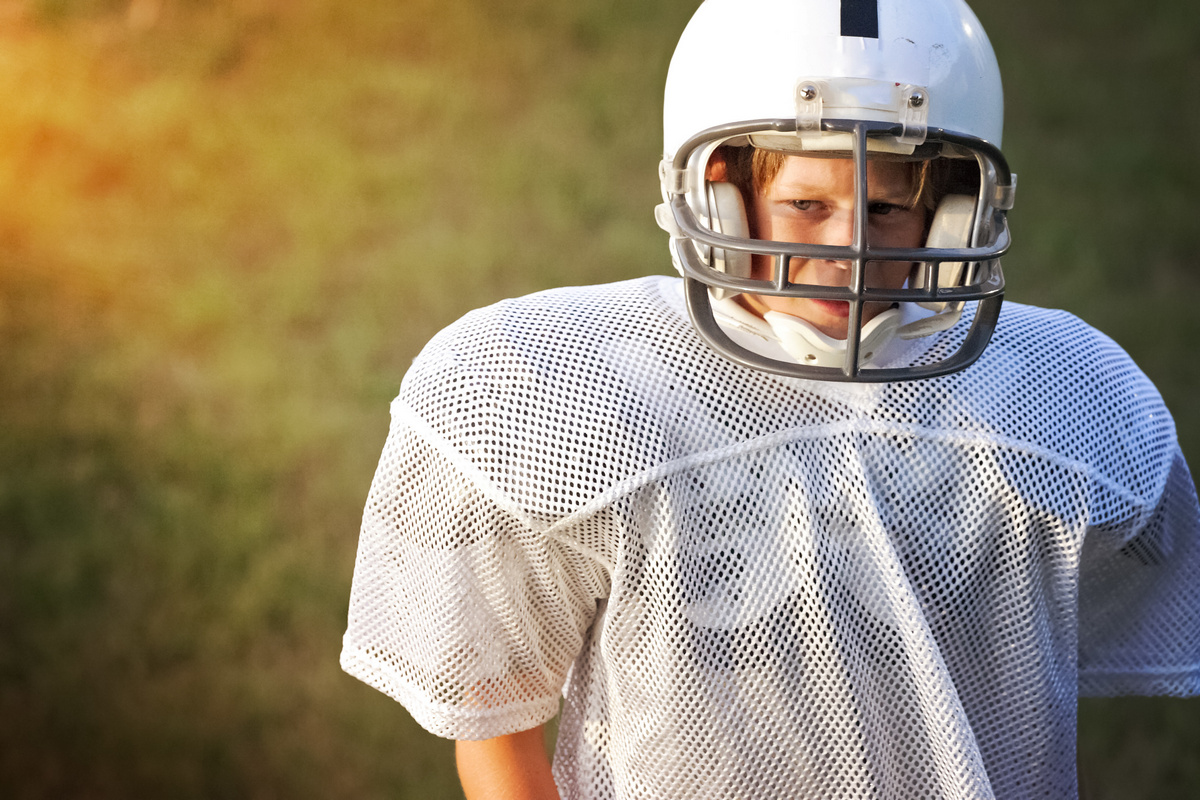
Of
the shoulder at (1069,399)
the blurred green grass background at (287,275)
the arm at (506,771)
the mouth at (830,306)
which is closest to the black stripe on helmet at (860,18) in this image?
the mouth at (830,306)

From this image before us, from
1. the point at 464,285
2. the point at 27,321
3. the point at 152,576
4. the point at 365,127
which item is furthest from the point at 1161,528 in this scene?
the point at 27,321

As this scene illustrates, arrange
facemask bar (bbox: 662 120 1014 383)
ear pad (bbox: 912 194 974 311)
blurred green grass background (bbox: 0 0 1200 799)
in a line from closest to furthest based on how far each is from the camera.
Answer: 1. facemask bar (bbox: 662 120 1014 383)
2. ear pad (bbox: 912 194 974 311)
3. blurred green grass background (bbox: 0 0 1200 799)

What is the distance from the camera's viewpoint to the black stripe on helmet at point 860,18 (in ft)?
2.92

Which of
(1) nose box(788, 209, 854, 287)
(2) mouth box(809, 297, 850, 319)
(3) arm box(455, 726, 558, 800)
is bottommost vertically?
(3) arm box(455, 726, 558, 800)

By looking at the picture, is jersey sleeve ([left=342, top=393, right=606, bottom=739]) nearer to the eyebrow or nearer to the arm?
the arm

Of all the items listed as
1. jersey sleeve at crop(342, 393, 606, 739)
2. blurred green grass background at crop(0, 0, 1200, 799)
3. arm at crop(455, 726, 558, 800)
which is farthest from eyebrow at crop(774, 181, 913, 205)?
blurred green grass background at crop(0, 0, 1200, 799)

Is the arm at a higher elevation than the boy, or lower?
lower

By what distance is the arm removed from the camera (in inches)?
38.8

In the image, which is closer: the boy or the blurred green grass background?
the boy

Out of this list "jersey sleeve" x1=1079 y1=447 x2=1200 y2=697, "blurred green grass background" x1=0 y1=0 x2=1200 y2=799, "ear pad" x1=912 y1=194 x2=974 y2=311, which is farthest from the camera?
"blurred green grass background" x1=0 y1=0 x2=1200 y2=799

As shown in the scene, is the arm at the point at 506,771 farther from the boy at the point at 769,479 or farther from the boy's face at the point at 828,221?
the boy's face at the point at 828,221

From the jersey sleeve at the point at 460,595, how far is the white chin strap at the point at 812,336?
25 cm

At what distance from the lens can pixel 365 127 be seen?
1919mm

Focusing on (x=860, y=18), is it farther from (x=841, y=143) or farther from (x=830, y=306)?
(x=830, y=306)
